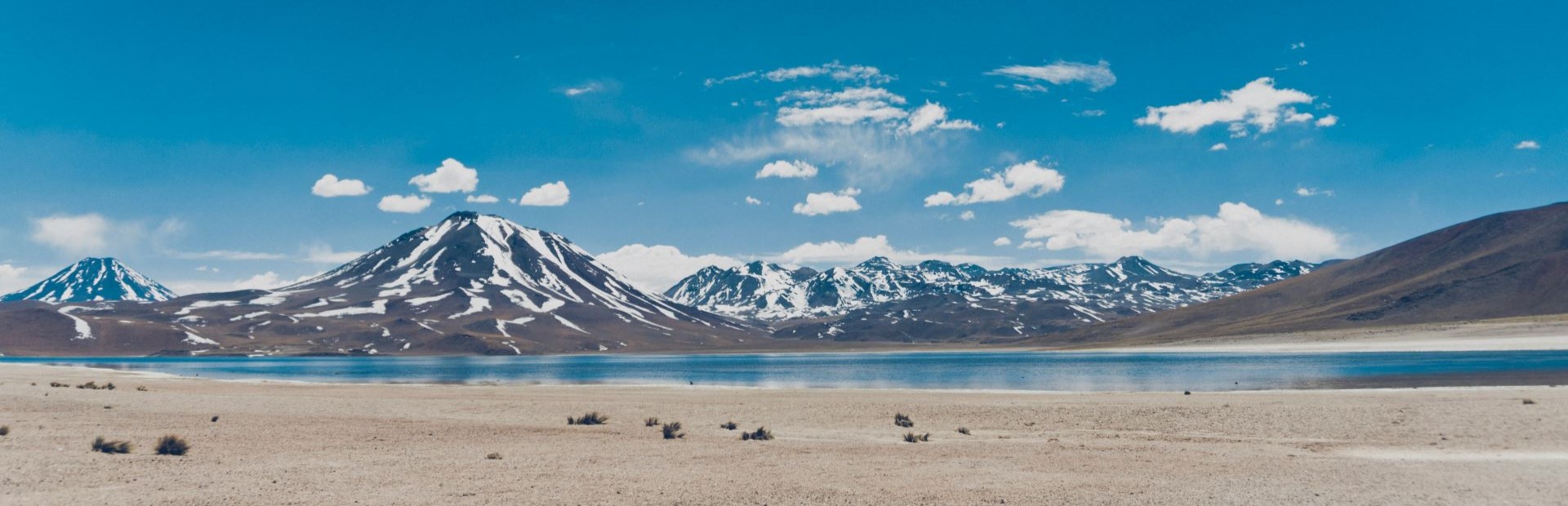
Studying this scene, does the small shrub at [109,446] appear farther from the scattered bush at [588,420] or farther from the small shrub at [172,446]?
the scattered bush at [588,420]

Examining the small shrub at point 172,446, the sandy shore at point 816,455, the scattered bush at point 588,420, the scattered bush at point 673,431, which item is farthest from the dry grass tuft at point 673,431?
the small shrub at point 172,446

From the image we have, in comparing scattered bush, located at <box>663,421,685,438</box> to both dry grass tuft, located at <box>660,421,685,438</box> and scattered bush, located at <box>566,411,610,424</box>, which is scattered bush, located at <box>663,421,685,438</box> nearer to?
dry grass tuft, located at <box>660,421,685,438</box>

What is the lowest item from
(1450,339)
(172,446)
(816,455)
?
(816,455)

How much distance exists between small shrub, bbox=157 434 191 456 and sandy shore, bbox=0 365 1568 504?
68cm

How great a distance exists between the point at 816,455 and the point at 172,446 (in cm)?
1563

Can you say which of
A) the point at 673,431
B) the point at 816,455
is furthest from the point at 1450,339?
the point at 816,455

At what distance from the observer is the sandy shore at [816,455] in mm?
17797

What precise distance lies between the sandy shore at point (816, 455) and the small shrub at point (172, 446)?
0.68m

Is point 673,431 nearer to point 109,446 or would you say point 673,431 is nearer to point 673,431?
point 673,431

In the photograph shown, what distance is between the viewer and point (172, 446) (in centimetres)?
2195

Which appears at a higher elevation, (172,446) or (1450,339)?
(1450,339)

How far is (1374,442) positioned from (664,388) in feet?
159

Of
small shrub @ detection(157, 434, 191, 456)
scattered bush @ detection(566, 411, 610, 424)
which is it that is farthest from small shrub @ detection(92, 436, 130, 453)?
scattered bush @ detection(566, 411, 610, 424)

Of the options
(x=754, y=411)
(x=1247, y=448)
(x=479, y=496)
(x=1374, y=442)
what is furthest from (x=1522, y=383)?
(x=479, y=496)
